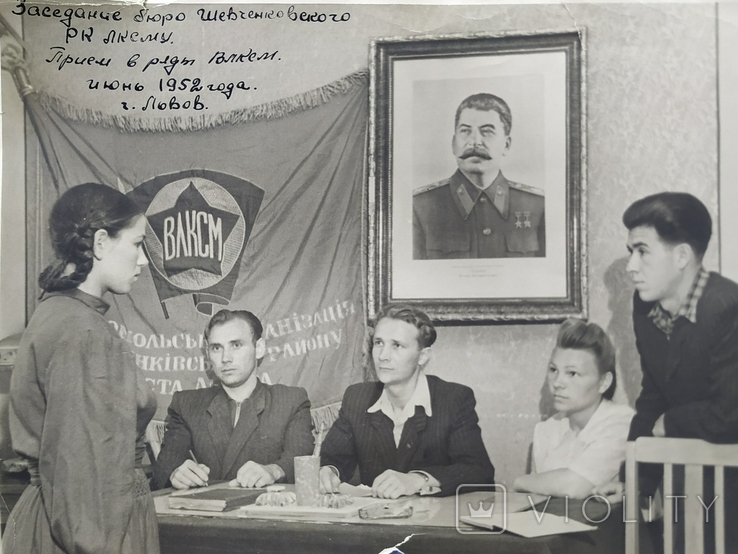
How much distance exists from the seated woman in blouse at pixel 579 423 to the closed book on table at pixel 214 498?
0.63 meters

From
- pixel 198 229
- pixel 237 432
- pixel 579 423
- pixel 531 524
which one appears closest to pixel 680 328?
pixel 579 423

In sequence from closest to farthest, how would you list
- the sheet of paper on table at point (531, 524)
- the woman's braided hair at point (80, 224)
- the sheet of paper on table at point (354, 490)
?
the sheet of paper on table at point (531, 524) → the sheet of paper on table at point (354, 490) → the woman's braided hair at point (80, 224)

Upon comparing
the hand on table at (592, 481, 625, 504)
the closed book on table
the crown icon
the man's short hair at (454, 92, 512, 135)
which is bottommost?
the crown icon

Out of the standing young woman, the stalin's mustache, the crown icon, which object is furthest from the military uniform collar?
the standing young woman

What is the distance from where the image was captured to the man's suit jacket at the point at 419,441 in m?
1.76

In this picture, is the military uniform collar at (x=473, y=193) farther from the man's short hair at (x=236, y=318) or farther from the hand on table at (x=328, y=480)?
the hand on table at (x=328, y=480)

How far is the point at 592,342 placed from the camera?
1745 millimetres

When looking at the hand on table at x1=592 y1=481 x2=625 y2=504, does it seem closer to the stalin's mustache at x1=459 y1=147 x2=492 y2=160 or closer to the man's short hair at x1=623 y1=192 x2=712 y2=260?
the man's short hair at x1=623 y1=192 x2=712 y2=260

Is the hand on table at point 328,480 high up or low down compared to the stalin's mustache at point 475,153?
down

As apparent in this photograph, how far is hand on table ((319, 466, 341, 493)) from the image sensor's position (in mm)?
1781

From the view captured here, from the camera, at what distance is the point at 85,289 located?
1890mm

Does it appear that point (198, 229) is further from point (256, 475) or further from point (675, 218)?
point (675, 218)

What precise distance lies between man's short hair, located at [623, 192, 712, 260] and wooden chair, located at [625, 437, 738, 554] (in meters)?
0.43

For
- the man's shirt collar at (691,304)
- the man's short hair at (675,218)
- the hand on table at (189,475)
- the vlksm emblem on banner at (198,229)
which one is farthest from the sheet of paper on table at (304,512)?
the man's short hair at (675,218)
